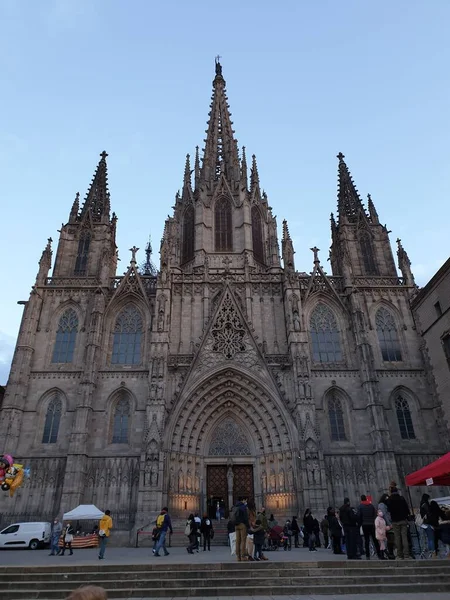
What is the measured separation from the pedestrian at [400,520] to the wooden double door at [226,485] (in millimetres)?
14441

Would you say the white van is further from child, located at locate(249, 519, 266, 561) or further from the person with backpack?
the person with backpack

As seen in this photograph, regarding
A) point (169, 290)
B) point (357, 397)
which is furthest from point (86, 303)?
point (357, 397)

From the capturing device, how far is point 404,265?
31.8 meters

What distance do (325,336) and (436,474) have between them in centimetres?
1727

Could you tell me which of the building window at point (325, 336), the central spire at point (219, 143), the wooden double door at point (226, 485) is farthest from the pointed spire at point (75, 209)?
the wooden double door at point (226, 485)

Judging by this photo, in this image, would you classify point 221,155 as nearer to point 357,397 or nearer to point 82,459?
point 357,397

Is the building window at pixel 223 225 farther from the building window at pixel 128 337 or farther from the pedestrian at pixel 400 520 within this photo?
the pedestrian at pixel 400 520

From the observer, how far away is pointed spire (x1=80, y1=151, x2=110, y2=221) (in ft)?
115

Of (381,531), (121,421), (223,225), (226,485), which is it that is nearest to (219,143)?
(223,225)

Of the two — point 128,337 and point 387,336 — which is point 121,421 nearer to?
point 128,337

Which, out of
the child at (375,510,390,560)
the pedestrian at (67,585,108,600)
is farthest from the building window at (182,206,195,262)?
the pedestrian at (67,585,108,600)

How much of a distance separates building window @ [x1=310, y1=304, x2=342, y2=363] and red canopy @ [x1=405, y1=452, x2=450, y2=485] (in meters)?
14.5

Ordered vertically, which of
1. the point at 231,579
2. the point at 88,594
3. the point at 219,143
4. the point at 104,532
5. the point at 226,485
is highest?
the point at 219,143

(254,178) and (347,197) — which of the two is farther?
(254,178)
